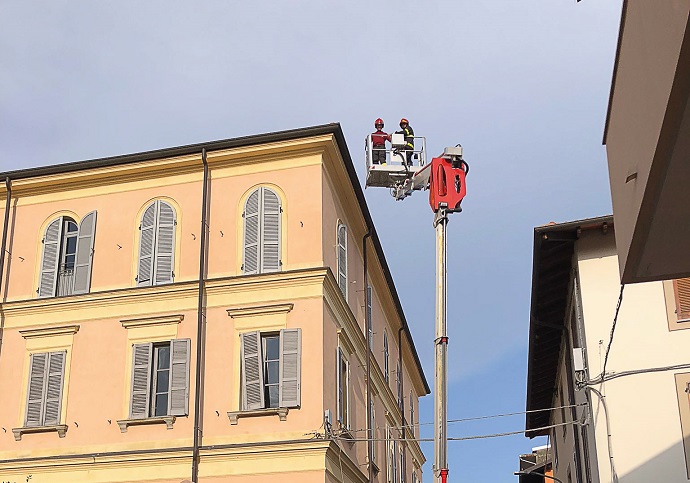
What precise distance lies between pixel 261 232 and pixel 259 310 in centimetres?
199

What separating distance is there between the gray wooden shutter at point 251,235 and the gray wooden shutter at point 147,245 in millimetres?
2411

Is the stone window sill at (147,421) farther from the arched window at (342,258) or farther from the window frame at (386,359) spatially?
the window frame at (386,359)

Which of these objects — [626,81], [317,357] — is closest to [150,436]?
[317,357]

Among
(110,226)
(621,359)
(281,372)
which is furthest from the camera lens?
(110,226)

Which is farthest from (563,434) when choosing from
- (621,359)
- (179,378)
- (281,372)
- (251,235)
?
(179,378)

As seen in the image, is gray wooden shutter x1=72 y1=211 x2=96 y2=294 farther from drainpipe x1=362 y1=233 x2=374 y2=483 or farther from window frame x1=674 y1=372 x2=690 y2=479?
window frame x1=674 y1=372 x2=690 y2=479

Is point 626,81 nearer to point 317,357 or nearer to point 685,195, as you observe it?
point 685,195

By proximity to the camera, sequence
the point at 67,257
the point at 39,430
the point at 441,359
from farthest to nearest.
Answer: the point at 67,257, the point at 39,430, the point at 441,359

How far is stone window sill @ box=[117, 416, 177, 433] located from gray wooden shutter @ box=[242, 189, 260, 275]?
3.82 m

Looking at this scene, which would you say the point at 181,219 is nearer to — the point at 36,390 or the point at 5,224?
the point at 5,224

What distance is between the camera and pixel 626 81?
680cm

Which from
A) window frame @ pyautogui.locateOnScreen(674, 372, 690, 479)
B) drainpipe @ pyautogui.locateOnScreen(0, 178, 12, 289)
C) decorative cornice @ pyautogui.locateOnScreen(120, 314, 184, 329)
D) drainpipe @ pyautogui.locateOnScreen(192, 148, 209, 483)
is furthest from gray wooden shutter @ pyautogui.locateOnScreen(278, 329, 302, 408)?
drainpipe @ pyautogui.locateOnScreen(0, 178, 12, 289)

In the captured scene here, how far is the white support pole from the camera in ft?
38.4

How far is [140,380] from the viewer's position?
21.0 m
